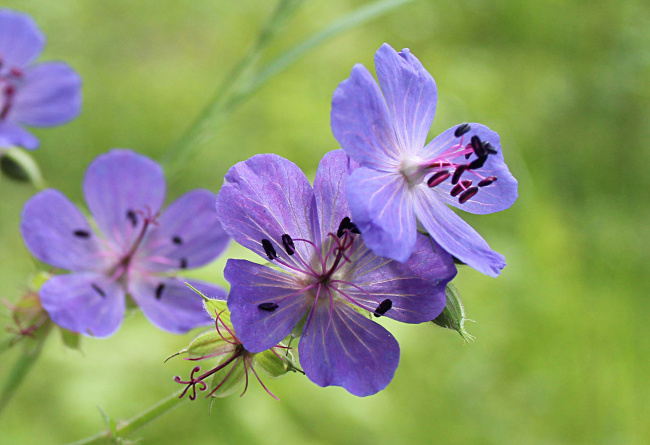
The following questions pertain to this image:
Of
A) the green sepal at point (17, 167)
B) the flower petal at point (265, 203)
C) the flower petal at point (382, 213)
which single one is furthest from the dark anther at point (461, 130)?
the green sepal at point (17, 167)

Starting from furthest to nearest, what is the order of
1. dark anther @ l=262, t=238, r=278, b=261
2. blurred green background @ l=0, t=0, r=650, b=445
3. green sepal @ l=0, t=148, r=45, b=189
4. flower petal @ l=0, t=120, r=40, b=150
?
blurred green background @ l=0, t=0, r=650, b=445
green sepal @ l=0, t=148, r=45, b=189
flower petal @ l=0, t=120, r=40, b=150
dark anther @ l=262, t=238, r=278, b=261

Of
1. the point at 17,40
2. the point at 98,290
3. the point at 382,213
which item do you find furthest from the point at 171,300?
the point at 17,40

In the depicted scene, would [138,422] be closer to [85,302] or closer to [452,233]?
[85,302]

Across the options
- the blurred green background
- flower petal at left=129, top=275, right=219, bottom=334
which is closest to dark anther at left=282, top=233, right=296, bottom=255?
flower petal at left=129, top=275, right=219, bottom=334

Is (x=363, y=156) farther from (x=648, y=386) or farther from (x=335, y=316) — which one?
(x=648, y=386)

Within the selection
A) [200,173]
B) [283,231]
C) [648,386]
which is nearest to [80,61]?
[200,173]

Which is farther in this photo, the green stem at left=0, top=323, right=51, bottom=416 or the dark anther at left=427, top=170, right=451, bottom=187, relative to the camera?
the green stem at left=0, top=323, right=51, bottom=416

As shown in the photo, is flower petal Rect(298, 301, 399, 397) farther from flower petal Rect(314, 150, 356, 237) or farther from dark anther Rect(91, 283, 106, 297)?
dark anther Rect(91, 283, 106, 297)
